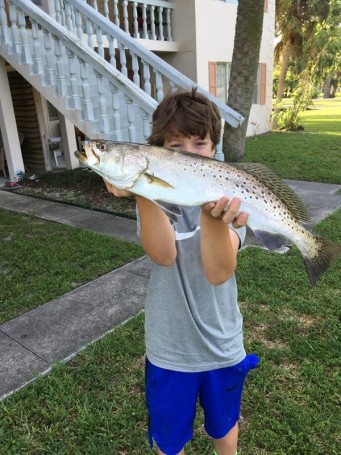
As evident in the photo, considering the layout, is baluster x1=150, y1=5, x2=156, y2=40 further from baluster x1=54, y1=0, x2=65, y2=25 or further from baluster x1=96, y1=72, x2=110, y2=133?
baluster x1=96, y1=72, x2=110, y2=133

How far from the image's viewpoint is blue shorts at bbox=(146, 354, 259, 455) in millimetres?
1739

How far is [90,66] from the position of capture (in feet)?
21.1

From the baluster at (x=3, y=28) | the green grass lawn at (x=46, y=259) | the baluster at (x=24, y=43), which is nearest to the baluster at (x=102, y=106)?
the baluster at (x=24, y=43)

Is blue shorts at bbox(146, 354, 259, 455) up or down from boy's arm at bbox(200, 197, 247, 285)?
down

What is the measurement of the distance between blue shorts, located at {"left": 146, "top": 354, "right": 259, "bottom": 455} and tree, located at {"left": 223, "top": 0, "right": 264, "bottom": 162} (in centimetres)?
519

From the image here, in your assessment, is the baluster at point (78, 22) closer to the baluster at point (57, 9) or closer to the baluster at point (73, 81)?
the baluster at point (57, 9)

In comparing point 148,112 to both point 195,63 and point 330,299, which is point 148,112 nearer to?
point 330,299

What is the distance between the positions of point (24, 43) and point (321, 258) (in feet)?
22.6

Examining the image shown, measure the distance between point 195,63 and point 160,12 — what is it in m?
1.63

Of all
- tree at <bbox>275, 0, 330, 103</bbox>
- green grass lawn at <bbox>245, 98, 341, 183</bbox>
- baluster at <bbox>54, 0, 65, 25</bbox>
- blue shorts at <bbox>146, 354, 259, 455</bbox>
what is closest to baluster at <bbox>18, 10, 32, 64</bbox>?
baluster at <bbox>54, 0, 65, 25</bbox>

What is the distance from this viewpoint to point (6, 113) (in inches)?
320

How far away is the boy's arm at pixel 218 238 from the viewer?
1421 mm

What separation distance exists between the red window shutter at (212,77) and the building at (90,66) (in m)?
0.03

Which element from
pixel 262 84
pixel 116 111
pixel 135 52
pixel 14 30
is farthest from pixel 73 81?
pixel 262 84
